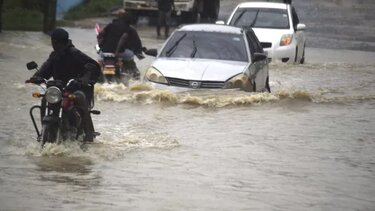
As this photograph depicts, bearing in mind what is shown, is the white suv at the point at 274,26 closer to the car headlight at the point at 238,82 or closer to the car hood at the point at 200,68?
the car hood at the point at 200,68

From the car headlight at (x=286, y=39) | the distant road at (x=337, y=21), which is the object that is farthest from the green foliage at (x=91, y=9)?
the car headlight at (x=286, y=39)

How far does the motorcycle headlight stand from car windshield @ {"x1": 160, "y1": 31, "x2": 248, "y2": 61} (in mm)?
5159

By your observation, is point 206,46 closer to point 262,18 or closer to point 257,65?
point 257,65


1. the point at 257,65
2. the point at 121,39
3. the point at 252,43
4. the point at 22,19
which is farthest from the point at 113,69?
the point at 22,19

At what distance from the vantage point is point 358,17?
3669 centimetres

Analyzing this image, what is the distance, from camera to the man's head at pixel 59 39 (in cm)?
912

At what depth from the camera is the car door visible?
45.3 feet

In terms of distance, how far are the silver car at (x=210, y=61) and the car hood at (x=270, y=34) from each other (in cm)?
454

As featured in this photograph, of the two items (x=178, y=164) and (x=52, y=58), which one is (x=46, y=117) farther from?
(x=178, y=164)

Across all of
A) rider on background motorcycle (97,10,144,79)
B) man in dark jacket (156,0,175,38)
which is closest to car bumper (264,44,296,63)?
rider on background motorcycle (97,10,144,79)

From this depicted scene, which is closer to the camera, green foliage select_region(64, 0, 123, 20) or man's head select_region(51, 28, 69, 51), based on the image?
man's head select_region(51, 28, 69, 51)

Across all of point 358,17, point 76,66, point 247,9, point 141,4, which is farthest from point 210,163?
point 358,17

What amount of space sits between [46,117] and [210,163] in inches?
75.5

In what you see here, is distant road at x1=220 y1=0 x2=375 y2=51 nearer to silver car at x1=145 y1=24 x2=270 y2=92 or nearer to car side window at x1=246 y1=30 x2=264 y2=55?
car side window at x1=246 y1=30 x2=264 y2=55
